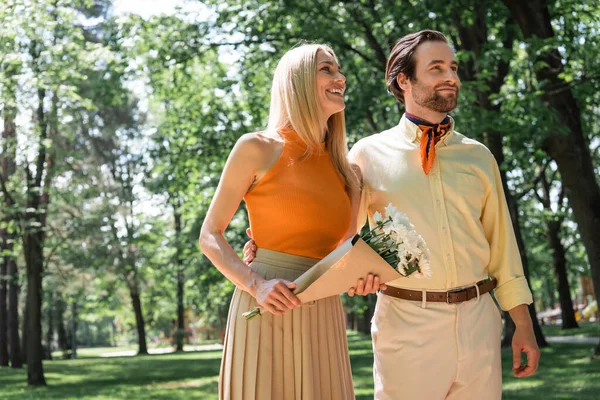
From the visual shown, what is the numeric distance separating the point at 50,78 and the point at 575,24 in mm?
9052

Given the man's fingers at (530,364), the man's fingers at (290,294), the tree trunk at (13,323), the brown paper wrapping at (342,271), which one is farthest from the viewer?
the tree trunk at (13,323)

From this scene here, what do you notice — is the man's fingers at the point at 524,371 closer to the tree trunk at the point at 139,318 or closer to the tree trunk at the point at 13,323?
the tree trunk at the point at 13,323

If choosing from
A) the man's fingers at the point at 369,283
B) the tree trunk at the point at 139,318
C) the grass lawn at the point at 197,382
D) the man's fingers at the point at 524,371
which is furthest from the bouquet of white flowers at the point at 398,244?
the tree trunk at the point at 139,318

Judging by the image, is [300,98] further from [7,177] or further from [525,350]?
[7,177]

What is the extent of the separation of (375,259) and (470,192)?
96 cm

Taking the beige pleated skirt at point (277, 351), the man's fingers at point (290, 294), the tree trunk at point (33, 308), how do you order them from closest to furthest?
the man's fingers at point (290, 294) < the beige pleated skirt at point (277, 351) < the tree trunk at point (33, 308)

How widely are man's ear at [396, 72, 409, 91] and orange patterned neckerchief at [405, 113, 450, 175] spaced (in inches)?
6.1

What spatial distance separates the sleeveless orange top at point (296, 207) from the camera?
3.54 meters

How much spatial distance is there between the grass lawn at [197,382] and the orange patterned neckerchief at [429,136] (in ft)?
23.9

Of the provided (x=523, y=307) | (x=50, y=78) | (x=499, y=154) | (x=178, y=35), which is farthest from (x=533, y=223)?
(x=523, y=307)

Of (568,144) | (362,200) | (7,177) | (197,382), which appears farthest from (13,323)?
(362,200)

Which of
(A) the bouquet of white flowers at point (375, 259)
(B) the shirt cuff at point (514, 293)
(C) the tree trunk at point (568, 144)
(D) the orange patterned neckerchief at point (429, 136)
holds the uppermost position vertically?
(C) the tree trunk at point (568, 144)

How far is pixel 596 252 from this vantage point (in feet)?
41.1

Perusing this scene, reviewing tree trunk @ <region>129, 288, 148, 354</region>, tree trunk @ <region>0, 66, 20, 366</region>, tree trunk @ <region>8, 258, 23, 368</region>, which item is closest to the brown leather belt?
tree trunk @ <region>0, 66, 20, 366</region>
